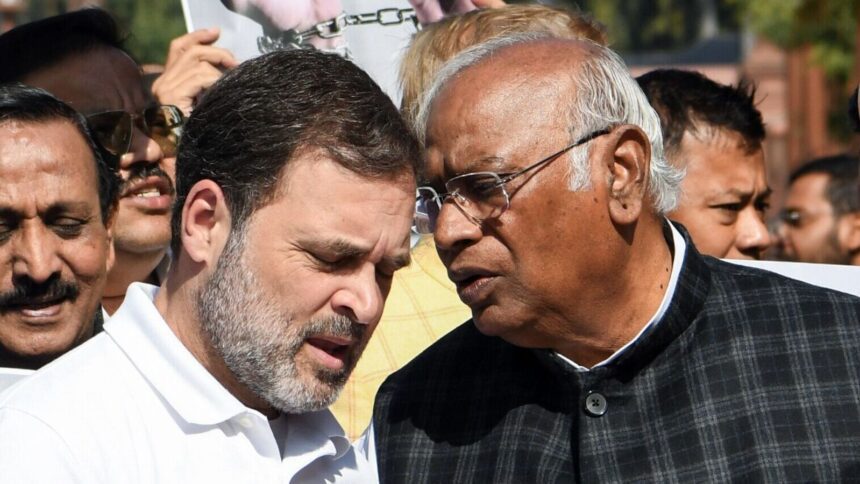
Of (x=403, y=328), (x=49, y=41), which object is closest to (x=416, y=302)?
(x=403, y=328)

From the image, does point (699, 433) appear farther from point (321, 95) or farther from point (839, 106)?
point (839, 106)

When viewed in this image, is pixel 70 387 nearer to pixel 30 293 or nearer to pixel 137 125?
pixel 30 293

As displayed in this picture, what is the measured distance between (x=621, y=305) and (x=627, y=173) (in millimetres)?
295

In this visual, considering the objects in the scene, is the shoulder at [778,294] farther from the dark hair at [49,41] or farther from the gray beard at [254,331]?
the dark hair at [49,41]

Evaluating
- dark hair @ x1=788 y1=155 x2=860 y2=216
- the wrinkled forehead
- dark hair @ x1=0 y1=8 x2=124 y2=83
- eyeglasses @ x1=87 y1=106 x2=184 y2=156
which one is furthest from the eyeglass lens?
dark hair @ x1=788 y1=155 x2=860 y2=216

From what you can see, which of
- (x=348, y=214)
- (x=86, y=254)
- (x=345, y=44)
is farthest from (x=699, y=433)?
(x=345, y=44)

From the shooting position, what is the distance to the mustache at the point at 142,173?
13.2ft

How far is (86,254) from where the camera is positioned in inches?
130

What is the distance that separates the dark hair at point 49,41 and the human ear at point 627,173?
1.96m

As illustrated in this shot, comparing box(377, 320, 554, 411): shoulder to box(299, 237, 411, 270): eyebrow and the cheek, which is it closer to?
box(299, 237, 411, 270): eyebrow

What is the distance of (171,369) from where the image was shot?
2.59 metres

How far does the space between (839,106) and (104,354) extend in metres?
19.1

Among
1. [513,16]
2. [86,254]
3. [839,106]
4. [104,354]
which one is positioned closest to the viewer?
[104,354]

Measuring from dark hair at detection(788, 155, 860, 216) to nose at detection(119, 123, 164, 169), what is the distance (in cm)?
376
